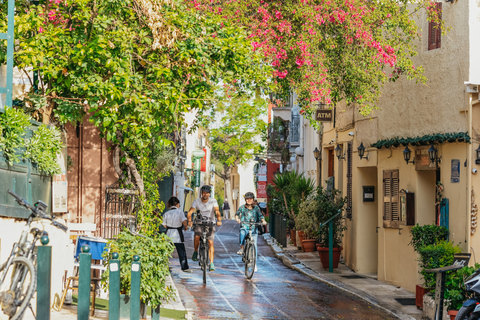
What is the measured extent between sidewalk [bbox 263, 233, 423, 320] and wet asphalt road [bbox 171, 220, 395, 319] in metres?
0.26

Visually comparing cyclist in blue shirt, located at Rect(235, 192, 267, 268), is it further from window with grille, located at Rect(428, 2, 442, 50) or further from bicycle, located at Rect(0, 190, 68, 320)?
bicycle, located at Rect(0, 190, 68, 320)

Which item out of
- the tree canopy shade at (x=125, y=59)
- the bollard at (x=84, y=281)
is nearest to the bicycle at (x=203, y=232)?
the tree canopy shade at (x=125, y=59)

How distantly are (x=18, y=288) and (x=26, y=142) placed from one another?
2.84m

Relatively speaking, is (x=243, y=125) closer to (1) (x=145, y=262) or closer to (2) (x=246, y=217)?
(2) (x=246, y=217)

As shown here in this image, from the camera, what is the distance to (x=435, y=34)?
1430cm

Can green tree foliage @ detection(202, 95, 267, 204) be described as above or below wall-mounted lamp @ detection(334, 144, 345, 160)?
above

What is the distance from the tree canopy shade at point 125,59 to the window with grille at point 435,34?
4851 mm

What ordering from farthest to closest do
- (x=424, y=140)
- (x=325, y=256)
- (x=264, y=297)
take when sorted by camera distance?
(x=325, y=256) → (x=424, y=140) → (x=264, y=297)

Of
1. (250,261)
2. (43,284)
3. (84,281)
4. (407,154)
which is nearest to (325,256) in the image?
(250,261)

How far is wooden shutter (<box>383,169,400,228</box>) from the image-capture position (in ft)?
52.1

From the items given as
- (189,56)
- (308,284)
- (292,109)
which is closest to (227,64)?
(189,56)

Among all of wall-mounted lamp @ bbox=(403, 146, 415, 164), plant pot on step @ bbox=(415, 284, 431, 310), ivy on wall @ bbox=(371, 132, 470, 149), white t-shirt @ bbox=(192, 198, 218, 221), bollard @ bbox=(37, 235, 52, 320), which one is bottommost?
plant pot on step @ bbox=(415, 284, 431, 310)

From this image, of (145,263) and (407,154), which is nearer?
(145,263)

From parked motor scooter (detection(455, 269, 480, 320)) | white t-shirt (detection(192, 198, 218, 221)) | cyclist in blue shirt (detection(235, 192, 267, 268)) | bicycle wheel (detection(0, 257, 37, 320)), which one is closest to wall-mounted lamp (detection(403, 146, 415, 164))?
cyclist in blue shirt (detection(235, 192, 267, 268))
